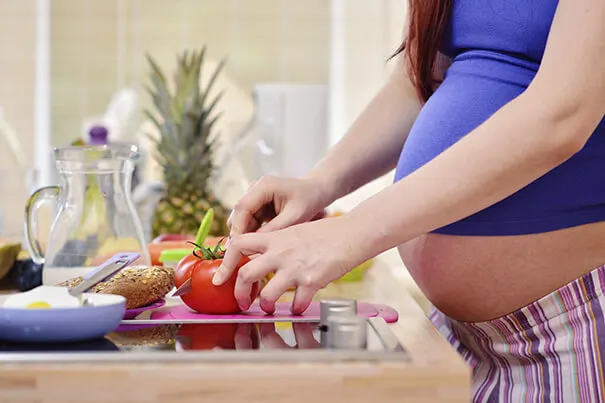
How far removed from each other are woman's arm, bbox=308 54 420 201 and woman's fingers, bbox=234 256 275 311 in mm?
289

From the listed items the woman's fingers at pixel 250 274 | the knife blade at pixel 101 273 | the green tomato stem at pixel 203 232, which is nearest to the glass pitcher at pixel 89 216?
the green tomato stem at pixel 203 232

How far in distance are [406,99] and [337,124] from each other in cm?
277

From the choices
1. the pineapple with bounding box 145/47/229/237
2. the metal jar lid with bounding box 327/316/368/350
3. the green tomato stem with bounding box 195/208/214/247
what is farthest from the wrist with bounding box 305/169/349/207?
the pineapple with bounding box 145/47/229/237

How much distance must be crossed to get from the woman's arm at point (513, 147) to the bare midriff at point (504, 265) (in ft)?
0.49

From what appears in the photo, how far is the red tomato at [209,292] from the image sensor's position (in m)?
0.95

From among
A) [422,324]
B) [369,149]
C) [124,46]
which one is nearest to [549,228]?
[422,324]

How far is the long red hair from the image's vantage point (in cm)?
114

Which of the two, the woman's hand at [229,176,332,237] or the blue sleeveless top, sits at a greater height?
the blue sleeveless top

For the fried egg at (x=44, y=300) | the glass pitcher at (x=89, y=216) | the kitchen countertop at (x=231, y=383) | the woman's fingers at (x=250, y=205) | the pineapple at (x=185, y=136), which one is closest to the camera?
the kitchen countertop at (x=231, y=383)

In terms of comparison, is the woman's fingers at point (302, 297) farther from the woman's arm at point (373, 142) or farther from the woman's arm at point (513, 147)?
the woman's arm at point (373, 142)

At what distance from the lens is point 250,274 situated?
862 millimetres

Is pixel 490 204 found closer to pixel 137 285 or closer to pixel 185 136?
pixel 137 285

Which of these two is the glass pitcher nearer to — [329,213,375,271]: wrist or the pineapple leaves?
[329,213,375,271]: wrist

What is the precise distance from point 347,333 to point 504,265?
1.11 feet
